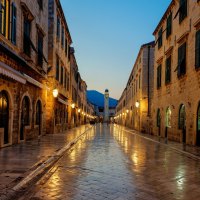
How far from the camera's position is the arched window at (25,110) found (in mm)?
17302

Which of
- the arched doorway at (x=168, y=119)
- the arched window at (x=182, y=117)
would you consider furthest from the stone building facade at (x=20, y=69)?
the arched doorway at (x=168, y=119)

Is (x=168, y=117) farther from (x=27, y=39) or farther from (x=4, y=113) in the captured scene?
(x=4, y=113)

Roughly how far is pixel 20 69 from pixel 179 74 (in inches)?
423

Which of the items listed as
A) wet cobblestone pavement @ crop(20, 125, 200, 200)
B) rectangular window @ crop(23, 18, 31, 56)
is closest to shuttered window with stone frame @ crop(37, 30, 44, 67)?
rectangular window @ crop(23, 18, 31, 56)

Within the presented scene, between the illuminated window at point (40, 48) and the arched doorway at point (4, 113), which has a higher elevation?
the illuminated window at point (40, 48)

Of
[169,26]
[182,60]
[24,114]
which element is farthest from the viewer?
[169,26]

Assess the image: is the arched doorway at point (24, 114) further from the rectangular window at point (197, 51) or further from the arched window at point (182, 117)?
the arched window at point (182, 117)

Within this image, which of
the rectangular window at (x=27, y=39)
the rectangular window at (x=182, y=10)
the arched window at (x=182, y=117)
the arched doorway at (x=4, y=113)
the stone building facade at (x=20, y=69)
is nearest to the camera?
the stone building facade at (x=20, y=69)

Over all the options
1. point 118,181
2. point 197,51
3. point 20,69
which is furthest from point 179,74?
point 118,181

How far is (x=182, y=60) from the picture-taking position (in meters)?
20.0

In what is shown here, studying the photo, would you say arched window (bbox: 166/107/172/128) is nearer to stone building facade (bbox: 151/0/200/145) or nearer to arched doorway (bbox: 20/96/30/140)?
stone building facade (bbox: 151/0/200/145)

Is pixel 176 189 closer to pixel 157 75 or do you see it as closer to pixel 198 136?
pixel 198 136

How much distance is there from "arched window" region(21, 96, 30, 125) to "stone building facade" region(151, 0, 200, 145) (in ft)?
32.1

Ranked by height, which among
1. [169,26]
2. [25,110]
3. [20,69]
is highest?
[169,26]
